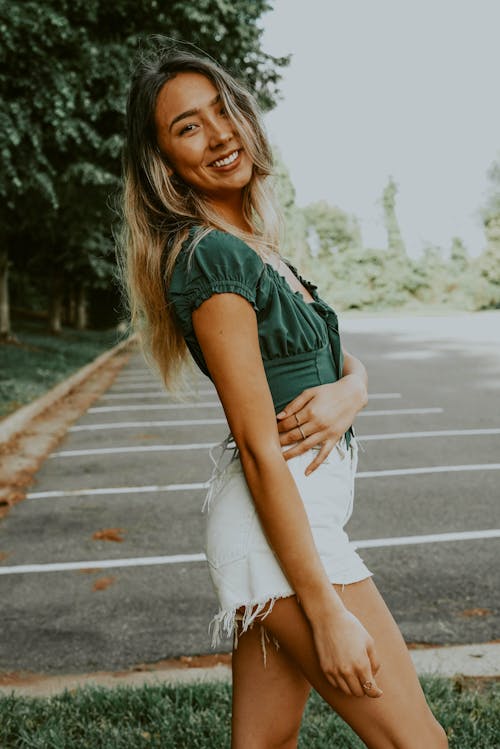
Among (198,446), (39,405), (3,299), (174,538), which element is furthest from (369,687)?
(3,299)

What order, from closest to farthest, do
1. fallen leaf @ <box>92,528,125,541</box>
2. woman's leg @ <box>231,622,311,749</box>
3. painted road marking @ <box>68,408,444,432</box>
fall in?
woman's leg @ <box>231,622,311,749</box>
fallen leaf @ <box>92,528,125,541</box>
painted road marking @ <box>68,408,444,432</box>

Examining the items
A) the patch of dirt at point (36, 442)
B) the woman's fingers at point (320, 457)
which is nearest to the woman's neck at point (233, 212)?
the woman's fingers at point (320, 457)

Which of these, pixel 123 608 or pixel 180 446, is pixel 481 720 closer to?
pixel 123 608

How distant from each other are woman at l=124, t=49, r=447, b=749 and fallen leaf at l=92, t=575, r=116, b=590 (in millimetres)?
2823

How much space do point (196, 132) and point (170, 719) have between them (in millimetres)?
2063

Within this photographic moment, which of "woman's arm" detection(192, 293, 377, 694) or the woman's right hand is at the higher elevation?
"woman's arm" detection(192, 293, 377, 694)

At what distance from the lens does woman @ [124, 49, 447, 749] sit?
1.46m

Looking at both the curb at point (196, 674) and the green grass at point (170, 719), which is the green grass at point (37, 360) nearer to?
the curb at point (196, 674)

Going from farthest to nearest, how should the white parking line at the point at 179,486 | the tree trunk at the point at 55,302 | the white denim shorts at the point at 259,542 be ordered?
1. the tree trunk at the point at 55,302
2. the white parking line at the point at 179,486
3. the white denim shorts at the point at 259,542

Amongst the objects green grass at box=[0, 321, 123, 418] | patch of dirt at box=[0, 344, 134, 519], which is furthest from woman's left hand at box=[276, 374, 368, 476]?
green grass at box=[0, 321, 123, 418]

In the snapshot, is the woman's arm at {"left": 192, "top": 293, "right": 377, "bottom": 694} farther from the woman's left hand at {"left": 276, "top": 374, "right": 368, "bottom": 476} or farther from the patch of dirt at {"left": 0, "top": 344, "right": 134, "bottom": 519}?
the patch of dirt at {"left": 0, "top": 344, "right": 134, "bottom": 519}

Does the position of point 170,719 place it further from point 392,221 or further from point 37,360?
point 392,221

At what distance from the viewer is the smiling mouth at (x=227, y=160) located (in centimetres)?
174

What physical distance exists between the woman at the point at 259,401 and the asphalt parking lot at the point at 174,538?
0.42 meters
